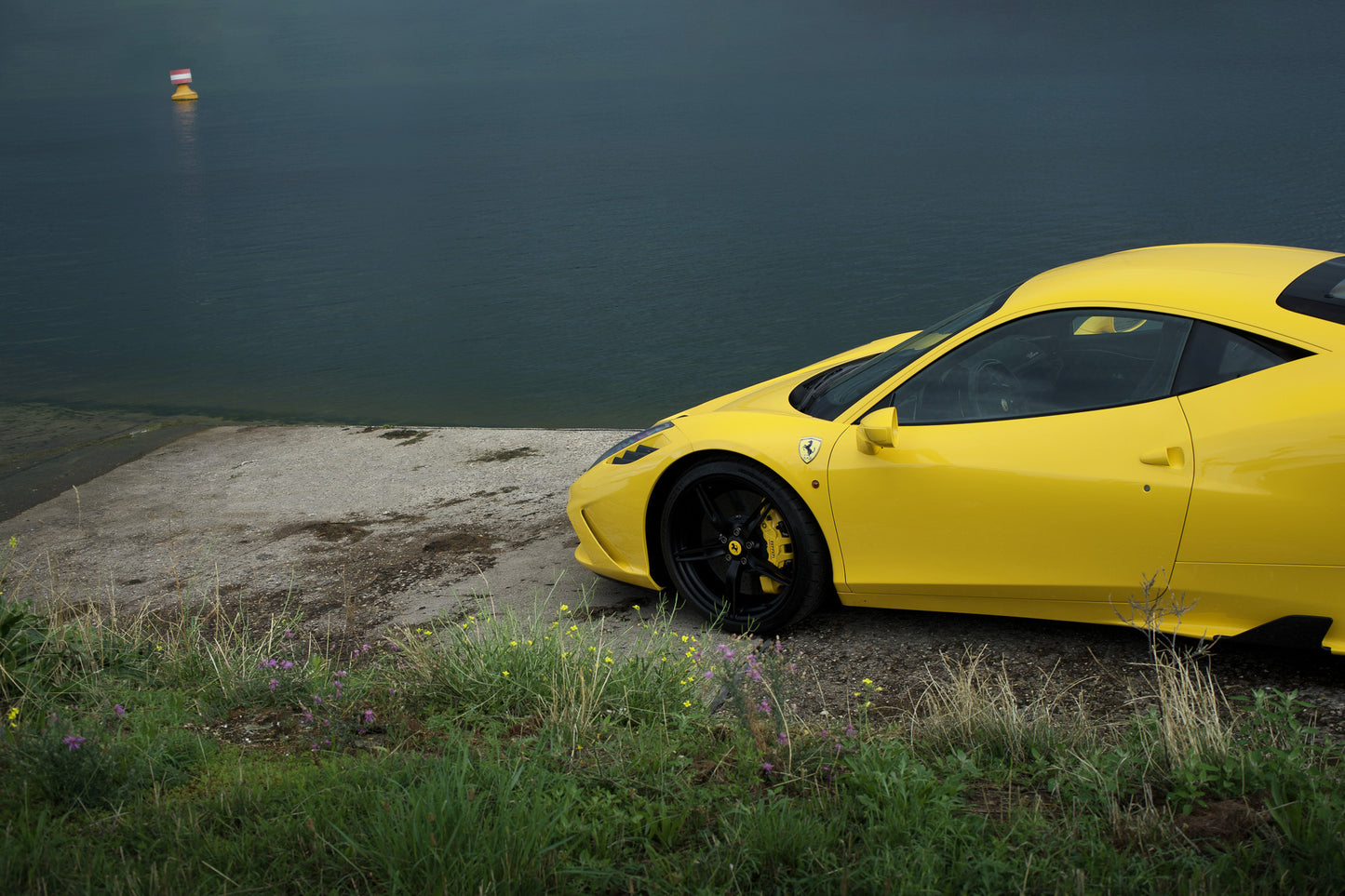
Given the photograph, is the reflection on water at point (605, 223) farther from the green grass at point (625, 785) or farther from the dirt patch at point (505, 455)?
the green grass at point (625, 785)

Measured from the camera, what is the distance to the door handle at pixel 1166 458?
11.4 ft

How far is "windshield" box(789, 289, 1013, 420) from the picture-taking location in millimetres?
4195

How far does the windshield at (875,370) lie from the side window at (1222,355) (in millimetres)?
744

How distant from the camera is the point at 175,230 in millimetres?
29453

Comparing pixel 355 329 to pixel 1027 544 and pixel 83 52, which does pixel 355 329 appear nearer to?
pixel 1027 544

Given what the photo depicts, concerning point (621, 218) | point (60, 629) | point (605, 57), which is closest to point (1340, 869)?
point (60, 629)

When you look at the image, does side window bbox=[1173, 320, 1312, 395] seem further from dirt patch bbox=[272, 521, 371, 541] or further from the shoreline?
dirt patch bbox=[272, 521, 371, 541]

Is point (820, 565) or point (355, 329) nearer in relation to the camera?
point (820, 565)

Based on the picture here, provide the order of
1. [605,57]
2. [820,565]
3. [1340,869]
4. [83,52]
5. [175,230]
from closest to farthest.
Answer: [1340,869] → [820,565] → [175,230] → [605,57] → [83,52]

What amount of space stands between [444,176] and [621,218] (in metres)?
15.6

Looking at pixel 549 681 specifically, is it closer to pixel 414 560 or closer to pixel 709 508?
pixel 709 508

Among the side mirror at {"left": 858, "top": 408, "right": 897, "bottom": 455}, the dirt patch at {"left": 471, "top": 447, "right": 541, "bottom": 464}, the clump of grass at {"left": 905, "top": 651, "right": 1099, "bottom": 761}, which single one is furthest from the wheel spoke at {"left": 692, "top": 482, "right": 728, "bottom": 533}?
the dirt patch at {"left": 471, "top": 447, "right": 541, "bottom": 464}

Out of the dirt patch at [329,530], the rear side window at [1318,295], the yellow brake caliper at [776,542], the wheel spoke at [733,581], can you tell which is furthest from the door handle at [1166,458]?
the dirt patch at [329,530]

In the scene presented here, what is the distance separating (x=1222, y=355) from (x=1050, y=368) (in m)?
0.58
